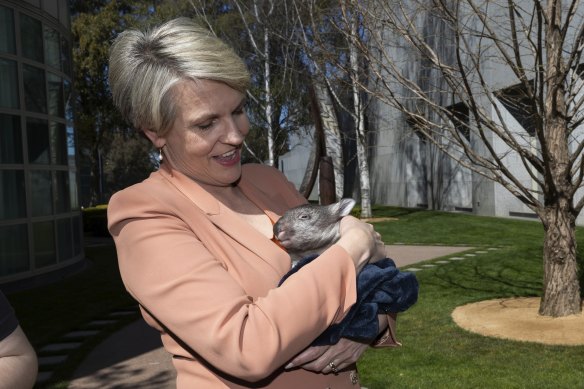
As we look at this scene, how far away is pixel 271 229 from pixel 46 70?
11891 millimetres

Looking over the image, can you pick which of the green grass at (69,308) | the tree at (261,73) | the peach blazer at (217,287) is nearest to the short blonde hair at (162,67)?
the peach blazer at (217,287)

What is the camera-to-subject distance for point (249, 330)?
4.85 feet

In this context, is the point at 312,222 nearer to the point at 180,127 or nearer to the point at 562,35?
the point at 180,127

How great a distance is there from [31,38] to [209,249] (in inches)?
462

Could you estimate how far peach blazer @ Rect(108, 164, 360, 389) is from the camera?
4.89ft

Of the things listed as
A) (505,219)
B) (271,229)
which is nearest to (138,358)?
(271,229)

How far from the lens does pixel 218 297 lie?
4.95 feet

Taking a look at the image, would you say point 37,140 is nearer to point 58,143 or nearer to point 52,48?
point 58,143

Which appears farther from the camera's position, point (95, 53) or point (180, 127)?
point (95, 53)

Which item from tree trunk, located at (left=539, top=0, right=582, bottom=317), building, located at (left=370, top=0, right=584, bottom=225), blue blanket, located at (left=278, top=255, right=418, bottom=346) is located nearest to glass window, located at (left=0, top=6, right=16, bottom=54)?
building, located at (left=370, top=0, right=584, bottom=225)

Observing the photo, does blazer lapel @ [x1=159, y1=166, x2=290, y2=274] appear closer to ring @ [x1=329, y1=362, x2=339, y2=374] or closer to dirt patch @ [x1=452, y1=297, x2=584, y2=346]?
ring @ [x1=329, y1=362, x2=339, y2=374]

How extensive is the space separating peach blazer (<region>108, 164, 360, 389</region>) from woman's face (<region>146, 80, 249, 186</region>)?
0.06m

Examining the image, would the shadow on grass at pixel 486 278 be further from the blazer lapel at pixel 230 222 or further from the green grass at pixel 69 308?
the blazer lapel at pixel 230 222

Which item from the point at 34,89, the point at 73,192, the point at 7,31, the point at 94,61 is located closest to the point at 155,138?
the point at 7,31
